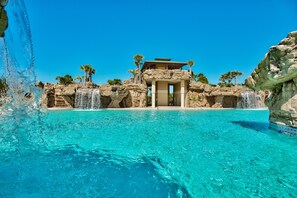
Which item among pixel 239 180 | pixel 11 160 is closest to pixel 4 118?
pixel 11 160

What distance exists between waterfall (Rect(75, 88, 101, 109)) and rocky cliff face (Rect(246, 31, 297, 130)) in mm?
16971

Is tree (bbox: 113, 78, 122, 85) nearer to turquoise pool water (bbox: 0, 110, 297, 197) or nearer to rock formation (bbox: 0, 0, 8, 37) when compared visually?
turquoise pool water (bbox: 0, 110, 297, 197)

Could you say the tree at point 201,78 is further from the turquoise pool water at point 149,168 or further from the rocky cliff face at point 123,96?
the turquoise pool water at point 149,168

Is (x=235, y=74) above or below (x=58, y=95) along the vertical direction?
above

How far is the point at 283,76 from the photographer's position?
595 cm

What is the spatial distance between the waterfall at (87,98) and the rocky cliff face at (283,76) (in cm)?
1697

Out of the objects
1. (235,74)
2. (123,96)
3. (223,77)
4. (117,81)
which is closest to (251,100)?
(235,74)

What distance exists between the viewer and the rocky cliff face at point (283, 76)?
5.57 metres

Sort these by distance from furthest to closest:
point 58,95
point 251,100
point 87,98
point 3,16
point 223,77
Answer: point 223,77 < point 251,100 < point 87,98 < point 58,95 < point 3,16

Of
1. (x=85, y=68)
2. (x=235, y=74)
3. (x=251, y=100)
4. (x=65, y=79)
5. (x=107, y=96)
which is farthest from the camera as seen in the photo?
(x=235, y=74)

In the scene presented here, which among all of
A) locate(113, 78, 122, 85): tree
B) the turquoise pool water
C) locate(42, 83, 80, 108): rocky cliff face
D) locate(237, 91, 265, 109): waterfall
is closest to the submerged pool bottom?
the turquoise pool water

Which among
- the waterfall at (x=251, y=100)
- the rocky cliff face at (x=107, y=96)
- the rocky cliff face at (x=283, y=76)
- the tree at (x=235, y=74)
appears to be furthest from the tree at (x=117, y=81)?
the rocky cliff face at (x=283, y=76)

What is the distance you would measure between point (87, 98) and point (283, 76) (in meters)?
18.8

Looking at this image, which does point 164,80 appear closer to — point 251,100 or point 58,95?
point 251,100
